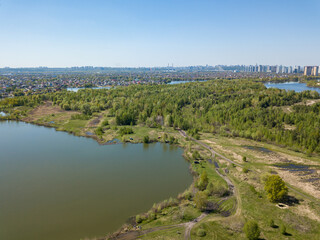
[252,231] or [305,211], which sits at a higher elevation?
[252,231]

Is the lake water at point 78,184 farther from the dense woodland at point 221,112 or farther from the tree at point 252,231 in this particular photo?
the dense woodland at point 221,112

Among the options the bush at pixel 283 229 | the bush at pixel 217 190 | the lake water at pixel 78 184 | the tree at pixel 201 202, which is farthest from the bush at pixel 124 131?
the bush at pixel 283 229

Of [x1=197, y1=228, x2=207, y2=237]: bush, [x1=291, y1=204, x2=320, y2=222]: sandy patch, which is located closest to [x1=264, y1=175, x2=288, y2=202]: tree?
[x1=291, y1=204, x2=320, y2=222]: sandy patch

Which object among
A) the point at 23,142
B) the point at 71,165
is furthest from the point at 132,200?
the point at 23,142

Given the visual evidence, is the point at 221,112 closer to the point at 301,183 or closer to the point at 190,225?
the point at 301,183

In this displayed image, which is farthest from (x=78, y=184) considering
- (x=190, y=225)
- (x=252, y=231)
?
(x=252, y=231)

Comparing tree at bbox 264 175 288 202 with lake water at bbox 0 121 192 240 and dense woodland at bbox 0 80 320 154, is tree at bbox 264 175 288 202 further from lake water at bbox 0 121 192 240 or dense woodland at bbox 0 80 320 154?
dense woodland at bbox 0 80 320 154

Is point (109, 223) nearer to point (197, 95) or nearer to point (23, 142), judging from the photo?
point (23, 142)

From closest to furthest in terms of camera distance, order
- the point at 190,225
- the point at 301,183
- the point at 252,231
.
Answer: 1. the point at 252,231
2. the point at 190,225
3. the point at 301,183
